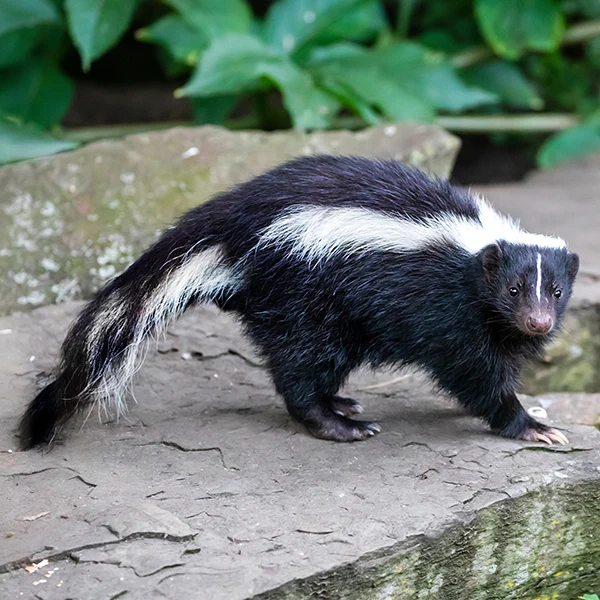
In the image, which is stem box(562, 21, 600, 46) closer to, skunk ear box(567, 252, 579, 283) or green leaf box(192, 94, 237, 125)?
green leaf box(192, 94, 237, 125)

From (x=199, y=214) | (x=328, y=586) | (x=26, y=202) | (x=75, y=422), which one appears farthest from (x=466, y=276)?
(x=26, y=202)

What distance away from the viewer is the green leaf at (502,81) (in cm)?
923

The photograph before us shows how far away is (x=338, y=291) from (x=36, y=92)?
458 centimetres

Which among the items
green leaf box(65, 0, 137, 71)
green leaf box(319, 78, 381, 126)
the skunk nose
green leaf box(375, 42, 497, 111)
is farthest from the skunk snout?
green leaf box(65, 0, 137, 71)

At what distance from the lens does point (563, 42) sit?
955 cm

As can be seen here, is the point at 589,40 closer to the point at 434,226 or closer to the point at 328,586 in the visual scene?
the point at 434,226

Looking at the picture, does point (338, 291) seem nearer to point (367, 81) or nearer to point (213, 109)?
point (367, 81)

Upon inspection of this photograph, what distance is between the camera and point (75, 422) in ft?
15.6

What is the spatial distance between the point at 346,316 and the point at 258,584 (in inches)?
58.9

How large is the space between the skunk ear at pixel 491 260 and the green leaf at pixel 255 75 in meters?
3.08

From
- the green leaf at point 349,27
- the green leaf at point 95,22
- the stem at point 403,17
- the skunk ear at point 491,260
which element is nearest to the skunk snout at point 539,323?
the skunk ear at point 491,260

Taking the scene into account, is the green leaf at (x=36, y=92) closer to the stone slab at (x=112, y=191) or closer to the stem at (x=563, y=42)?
the stone slab at (x=112, y=191)

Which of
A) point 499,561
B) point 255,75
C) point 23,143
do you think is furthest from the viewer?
point 255,75

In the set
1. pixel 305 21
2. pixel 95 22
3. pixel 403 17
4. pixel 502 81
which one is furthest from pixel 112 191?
pixel 502 81
